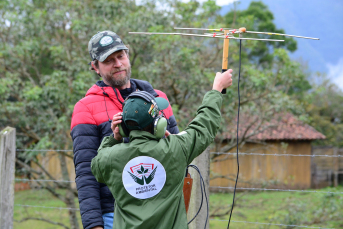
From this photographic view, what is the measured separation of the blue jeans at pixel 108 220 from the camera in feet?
6.78

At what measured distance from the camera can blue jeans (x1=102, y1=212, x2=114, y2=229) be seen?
2.07m

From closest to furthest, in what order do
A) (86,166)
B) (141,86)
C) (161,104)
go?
(161,104), (86,166), (141,86)

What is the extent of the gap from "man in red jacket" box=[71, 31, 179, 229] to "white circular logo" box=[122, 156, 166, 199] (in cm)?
36

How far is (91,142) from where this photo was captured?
210 cm

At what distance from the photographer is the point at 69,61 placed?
747 centimetres

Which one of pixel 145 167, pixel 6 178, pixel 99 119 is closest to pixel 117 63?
pixel 99 119

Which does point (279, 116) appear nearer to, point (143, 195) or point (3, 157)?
point (3, 157)

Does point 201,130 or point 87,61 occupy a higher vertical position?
point 87,61

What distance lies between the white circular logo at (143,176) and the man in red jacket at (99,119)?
0.36m

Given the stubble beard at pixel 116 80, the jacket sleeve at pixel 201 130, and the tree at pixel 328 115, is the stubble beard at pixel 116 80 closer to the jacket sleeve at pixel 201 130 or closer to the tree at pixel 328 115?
the jacket sleeve at pixel 201 130

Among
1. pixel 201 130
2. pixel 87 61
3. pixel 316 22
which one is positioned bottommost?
pixel 201 130

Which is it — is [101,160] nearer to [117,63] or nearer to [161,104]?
[161,104]

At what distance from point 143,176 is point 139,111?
1.01 ft

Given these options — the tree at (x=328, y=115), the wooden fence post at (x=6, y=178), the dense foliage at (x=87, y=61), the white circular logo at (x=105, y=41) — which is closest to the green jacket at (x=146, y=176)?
the white circular logo at (x=105, y=41)
